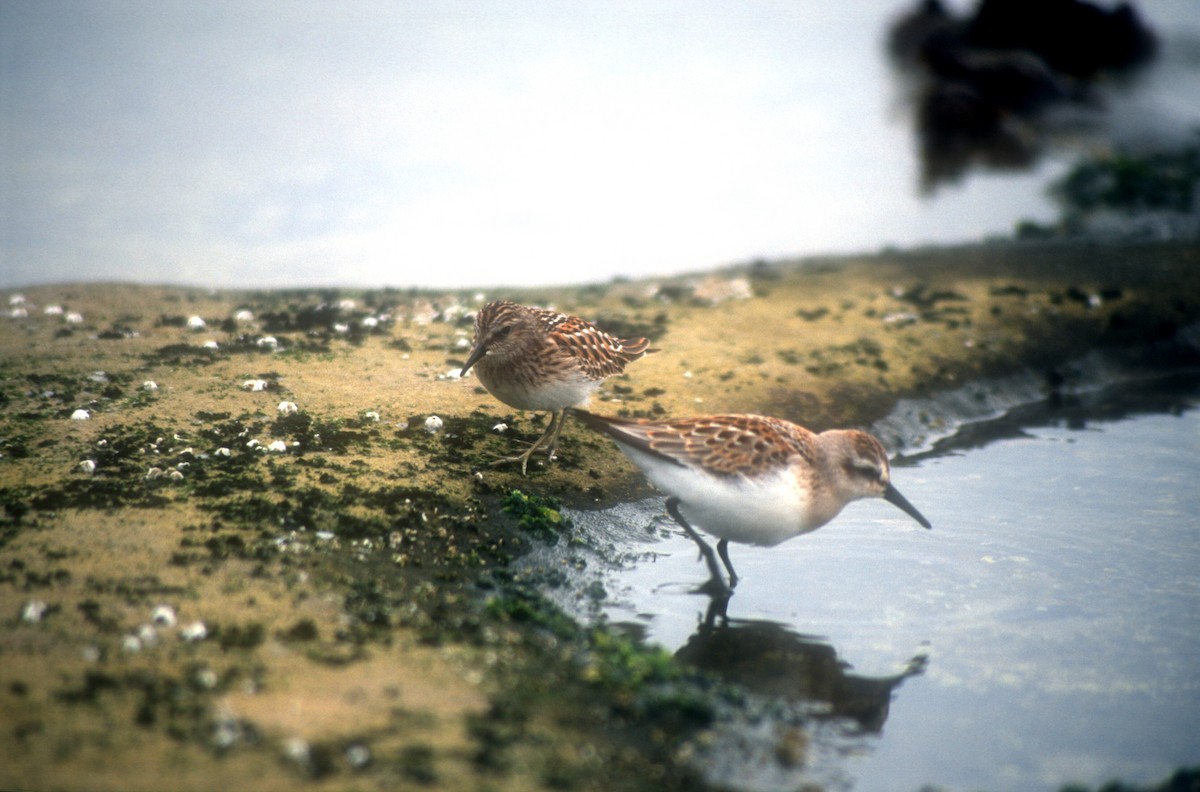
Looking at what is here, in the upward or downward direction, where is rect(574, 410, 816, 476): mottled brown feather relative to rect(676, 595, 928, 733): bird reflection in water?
upward

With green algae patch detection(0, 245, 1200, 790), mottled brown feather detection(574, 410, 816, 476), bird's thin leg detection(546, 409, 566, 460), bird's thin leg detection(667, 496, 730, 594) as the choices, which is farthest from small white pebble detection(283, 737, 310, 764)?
bird's thin leg detection(546, 409, 566, 460)

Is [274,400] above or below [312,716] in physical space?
above

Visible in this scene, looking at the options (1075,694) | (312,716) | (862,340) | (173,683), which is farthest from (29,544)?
(862,340)

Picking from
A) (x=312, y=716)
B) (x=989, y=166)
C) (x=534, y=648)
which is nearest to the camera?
(x=312, y=716)

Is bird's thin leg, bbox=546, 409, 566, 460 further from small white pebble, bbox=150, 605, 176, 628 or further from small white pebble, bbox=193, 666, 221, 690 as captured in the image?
small white pebble, bbox=193, 666, 221, 690

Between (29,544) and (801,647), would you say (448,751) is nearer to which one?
(801,647)

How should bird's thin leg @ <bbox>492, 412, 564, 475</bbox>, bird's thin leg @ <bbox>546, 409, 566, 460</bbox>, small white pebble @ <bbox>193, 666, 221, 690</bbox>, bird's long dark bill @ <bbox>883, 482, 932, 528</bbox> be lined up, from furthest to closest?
bird's thin leg @ <bbox>546, 409, 566, 460</bbox> → bird's thin leg @ <bbox>492, 412, 564, 475</bbox> → bird's long dark bill @ <bbox>883, 482, 932, 528</bbox> → small white pebble @ <bbox>193, 666, 221, 690</bbox>

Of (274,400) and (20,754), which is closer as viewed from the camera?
(20,754)

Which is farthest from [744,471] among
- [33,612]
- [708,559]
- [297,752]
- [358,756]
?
[33,612]
